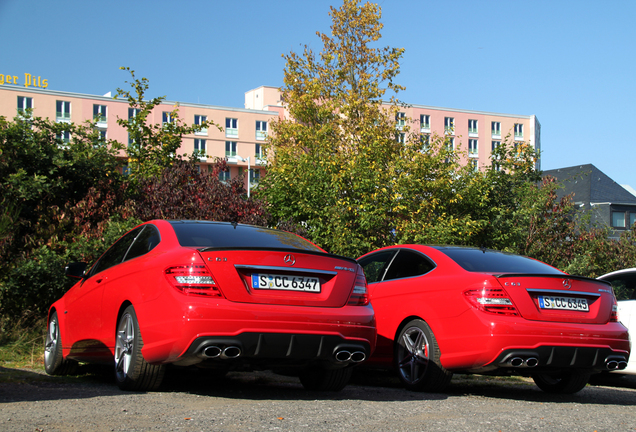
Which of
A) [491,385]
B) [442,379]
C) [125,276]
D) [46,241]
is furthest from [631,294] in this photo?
[46,241]

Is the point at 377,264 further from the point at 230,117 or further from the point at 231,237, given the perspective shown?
the point at 230,117

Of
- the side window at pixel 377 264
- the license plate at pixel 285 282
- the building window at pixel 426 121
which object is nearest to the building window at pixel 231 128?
the building window at pixel 426 121

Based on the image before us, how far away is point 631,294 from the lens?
880 centimetres

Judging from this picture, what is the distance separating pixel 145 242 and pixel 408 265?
9.33 ft

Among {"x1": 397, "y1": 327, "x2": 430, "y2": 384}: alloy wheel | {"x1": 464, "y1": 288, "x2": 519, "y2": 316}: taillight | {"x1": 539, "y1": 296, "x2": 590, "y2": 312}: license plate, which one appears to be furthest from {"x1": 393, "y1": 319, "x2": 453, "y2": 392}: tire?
{"x1": 539, "y1": 296, "x2": 590, "y2": 312}: license plate

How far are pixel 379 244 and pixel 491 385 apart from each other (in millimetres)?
6759

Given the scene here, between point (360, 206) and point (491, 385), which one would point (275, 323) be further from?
point (360, 206)

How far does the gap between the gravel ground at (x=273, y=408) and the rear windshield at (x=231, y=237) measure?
47.1 inches

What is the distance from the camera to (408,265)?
7352 mm

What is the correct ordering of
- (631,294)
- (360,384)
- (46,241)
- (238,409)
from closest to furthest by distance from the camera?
(238,409) → (360,384) → (631,294) → (46,241)

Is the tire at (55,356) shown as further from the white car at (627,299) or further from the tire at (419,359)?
the white car at (627,299)

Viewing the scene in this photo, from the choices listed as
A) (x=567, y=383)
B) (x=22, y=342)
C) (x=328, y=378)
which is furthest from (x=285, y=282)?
(x=22, y=342)

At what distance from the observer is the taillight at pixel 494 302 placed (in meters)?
5.95

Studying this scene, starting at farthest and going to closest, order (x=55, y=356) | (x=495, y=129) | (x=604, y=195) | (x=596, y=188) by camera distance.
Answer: (x=495, y=129) < (x=596, y=188) < (x=604, y=195) < (x=55, y=356)
